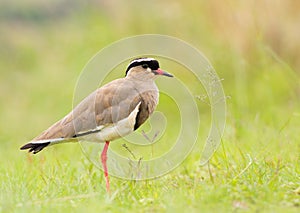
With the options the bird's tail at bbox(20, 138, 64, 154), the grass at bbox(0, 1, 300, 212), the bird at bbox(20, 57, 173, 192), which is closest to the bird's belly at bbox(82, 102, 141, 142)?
the bird at bbox(20, 57, 173, 192)

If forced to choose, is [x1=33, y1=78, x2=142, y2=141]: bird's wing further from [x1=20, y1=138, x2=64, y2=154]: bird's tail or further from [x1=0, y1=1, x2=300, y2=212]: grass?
[x1=0, y1=1, x2=300, y2=212]: grass

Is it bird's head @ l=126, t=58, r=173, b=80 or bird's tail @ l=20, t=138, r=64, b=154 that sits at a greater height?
bird's head @ l=126, t=58, r=173, b=80

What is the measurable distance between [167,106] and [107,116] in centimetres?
527

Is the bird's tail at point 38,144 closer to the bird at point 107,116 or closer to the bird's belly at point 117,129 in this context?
the bird at point 107,116

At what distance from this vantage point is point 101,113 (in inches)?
190

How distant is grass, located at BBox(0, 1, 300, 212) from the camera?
13.8 feet

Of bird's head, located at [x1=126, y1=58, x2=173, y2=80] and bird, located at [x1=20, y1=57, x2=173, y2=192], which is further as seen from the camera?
bird's head, located at [x1=126, y1=58, x2=173, y2=80]

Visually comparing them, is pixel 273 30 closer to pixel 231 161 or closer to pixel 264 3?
pixel 264 3

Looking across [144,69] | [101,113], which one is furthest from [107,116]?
[144,69]

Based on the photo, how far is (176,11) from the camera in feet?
36.5

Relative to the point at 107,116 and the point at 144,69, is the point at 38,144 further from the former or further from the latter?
the point at 144,69

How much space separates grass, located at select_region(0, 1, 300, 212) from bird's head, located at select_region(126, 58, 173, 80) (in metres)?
0.80

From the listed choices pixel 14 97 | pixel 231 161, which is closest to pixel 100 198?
pixel 231 161

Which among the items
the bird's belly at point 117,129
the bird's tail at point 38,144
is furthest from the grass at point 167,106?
the bird's belly at point 117,129
